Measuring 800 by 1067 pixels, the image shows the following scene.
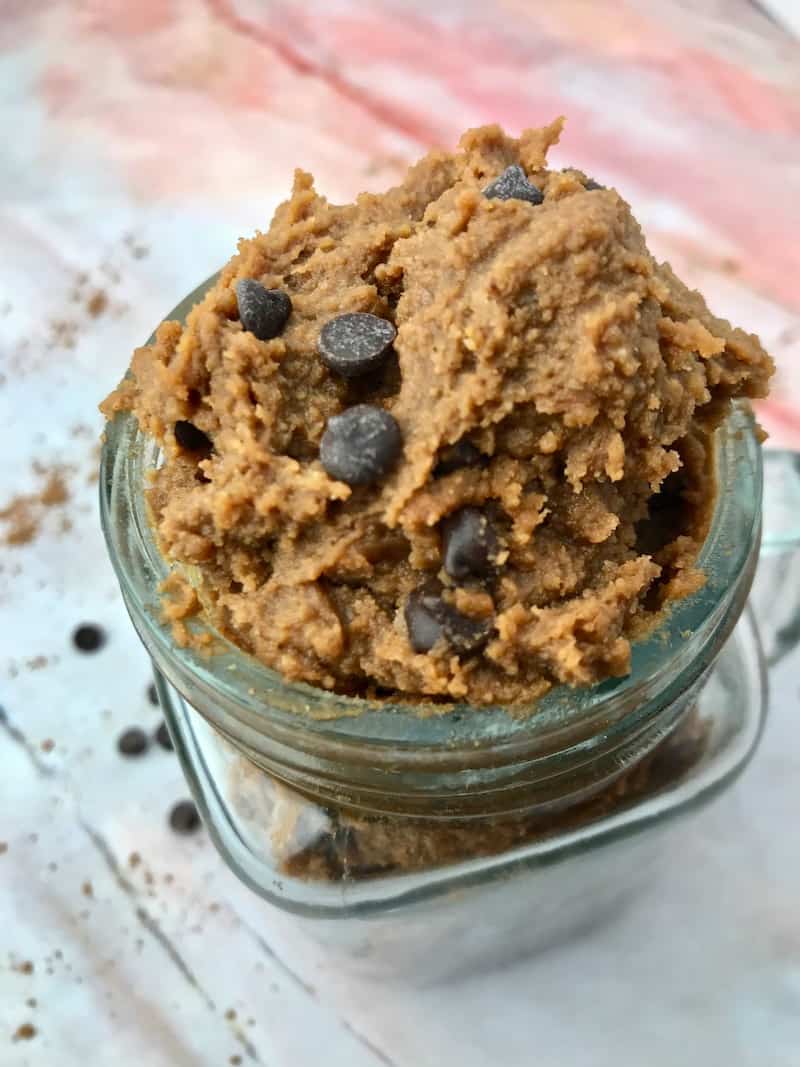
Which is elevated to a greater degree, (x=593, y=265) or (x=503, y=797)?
(x=593, y=265)

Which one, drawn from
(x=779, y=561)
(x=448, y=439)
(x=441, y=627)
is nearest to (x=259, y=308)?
(x=448, y=439)

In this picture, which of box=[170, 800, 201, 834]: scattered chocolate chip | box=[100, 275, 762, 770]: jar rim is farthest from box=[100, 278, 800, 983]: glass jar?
box=[170, 800, 201, 834]: scattered chocolate chip

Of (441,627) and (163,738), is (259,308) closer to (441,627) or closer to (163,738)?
(441,627)

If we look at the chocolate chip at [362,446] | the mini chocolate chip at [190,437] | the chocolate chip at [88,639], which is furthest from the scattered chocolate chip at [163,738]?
the chocolate chip at [362,446]

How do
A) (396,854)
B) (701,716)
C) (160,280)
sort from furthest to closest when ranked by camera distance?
(160,280) → (701,716) → (396,854)

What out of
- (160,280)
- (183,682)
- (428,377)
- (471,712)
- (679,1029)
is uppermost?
(428,377)

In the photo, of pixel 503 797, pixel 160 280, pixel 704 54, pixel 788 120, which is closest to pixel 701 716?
pixel 503 797

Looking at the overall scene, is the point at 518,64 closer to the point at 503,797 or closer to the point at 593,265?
the point at 593,265

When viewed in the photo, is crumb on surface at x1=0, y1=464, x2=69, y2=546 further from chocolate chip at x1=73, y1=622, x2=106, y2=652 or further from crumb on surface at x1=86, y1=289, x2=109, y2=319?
crumb on surface at x1=86, y1=289, x2=109, y2=319
